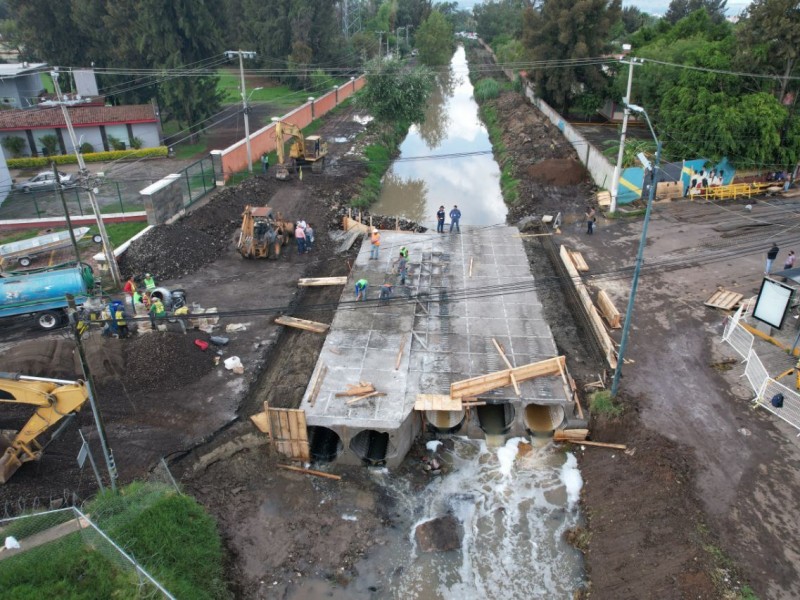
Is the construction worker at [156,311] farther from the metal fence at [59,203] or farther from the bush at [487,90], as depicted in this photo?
the bush at [487,90]

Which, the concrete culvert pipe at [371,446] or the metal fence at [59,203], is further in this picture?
the metal fence at [59,203]

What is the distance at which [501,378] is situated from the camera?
16.0 meters

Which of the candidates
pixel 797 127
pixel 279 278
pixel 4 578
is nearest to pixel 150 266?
pixel 279 278

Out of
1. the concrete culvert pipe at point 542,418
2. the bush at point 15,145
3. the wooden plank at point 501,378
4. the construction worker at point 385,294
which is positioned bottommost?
the concrete culvert pipe at point 542,418

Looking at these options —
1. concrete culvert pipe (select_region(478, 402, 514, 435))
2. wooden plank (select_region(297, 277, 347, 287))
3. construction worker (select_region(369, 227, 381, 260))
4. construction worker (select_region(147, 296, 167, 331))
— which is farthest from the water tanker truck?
concrete culvert pipe (select_region(478, 402, 514, 435))

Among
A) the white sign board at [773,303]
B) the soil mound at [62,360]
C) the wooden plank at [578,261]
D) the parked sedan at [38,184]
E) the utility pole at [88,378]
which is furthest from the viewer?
the parked sedan at [38,184]

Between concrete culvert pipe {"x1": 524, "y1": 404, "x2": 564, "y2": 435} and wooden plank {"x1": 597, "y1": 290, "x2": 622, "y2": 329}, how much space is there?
175 inches

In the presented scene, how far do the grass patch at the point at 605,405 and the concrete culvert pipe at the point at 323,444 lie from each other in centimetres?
714

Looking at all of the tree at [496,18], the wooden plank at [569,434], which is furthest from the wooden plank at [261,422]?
the tree at [496,18]

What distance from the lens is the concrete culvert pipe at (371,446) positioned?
15250 millimetres

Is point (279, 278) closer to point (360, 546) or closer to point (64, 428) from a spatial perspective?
point (64, 428)

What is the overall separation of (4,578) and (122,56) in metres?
39.3

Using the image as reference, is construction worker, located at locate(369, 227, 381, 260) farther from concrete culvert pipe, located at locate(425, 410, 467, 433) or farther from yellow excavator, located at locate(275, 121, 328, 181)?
yellow excavator, located at locate(275, 121, 328, 181)

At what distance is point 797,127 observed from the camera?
96.5 feet
